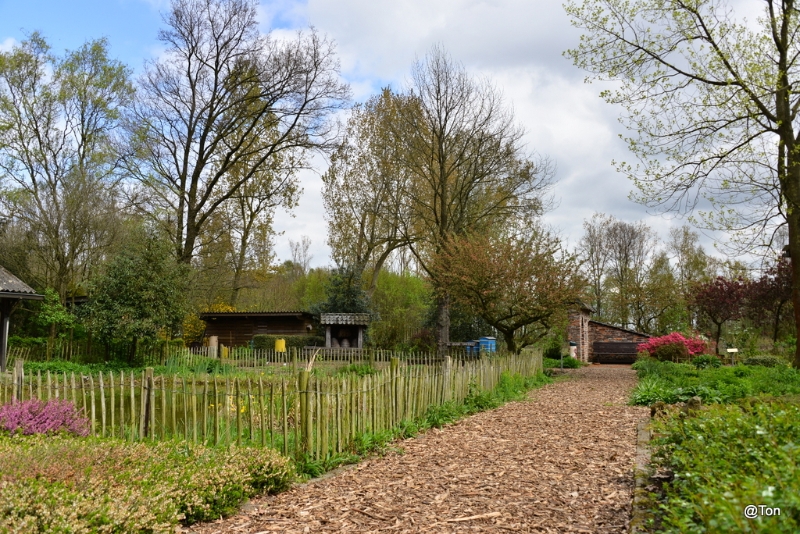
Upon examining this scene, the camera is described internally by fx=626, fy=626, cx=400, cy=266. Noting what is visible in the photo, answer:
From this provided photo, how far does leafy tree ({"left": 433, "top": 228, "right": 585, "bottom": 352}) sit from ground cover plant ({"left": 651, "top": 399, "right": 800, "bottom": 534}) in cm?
1214

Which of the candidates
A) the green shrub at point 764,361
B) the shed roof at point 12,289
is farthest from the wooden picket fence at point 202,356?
the green shrub at point 764,361

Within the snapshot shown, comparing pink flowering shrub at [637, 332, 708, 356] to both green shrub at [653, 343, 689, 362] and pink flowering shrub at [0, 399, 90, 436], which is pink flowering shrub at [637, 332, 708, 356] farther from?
pink flowering shrub at [0, 399, 90, 436]

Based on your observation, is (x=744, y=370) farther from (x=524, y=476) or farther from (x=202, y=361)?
(x=202, y=361)

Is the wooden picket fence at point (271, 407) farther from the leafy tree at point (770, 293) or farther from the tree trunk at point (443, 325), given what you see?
the leafy tree at point (770, 293)

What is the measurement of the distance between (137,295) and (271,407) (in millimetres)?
15506

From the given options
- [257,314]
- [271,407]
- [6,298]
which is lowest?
[271,407]

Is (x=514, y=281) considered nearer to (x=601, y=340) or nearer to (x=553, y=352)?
(x=553, y=352)

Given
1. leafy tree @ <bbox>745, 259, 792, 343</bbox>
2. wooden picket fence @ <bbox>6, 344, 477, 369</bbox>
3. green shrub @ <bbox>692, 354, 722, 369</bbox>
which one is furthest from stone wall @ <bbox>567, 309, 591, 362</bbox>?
green shrub @ <bbox>692, 354, 722, 369</bbox>

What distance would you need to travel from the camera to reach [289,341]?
97.7ft

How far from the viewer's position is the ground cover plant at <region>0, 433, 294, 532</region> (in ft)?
14.7

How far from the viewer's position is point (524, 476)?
260 inches

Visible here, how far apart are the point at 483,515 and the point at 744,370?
1204 centimetres

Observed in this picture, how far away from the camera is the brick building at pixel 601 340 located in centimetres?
3444

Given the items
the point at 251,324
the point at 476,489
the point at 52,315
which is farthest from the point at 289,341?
the point at 476,489
